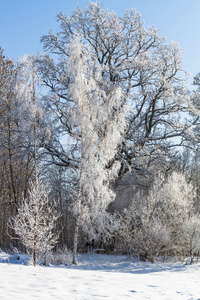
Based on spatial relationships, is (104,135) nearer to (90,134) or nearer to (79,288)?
(90,134)

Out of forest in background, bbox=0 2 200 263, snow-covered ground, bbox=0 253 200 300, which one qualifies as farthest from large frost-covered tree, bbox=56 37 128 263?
snow-covered ground, bbox=0 253 200 300

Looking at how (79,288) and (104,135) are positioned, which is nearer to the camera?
(79,288)

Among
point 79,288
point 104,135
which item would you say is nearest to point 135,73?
point 104,135

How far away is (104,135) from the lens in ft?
37.9

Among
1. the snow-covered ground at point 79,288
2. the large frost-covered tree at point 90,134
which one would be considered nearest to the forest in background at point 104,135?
the large frost-covered tree at point 90,134

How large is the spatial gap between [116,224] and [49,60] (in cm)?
875

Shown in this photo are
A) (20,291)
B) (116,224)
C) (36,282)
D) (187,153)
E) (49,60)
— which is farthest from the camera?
(187,153)

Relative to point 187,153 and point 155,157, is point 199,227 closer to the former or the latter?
point 155,157

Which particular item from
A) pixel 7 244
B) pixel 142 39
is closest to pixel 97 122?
pixel 142 39

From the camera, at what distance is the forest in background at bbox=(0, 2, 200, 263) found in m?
11.2

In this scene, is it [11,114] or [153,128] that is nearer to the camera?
[11,114]

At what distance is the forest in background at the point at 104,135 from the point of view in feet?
36.8

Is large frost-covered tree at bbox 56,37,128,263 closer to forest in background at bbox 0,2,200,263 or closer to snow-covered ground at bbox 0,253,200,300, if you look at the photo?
forest in background at bbox 0,2,200,263

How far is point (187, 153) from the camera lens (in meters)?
25.5
